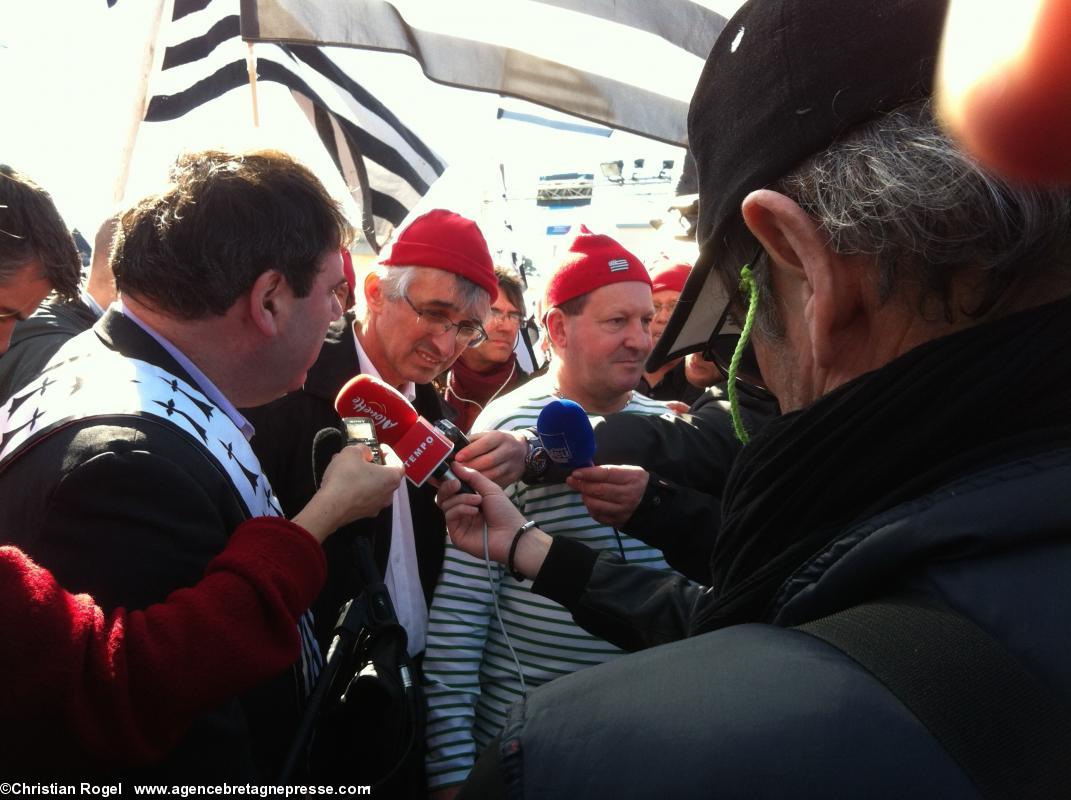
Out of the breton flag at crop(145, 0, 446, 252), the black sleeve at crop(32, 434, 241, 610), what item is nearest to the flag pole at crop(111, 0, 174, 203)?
the breton flag at crop(145, 0, 446, 252)

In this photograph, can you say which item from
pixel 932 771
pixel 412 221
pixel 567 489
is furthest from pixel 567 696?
pixel 412 221

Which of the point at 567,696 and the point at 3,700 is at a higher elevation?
the point at 567,696

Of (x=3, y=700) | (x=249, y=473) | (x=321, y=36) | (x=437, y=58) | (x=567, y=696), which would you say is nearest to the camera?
(x=567, y=696)

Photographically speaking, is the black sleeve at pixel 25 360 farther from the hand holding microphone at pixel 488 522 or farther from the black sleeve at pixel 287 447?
the hand holding microphone at pixel 488 522

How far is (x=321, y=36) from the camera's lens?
3.55m

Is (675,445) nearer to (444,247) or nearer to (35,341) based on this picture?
(444,247)

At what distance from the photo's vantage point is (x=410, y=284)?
3.03 m

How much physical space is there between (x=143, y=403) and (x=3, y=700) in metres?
0.54

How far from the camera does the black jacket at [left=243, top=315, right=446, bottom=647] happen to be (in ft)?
7.64

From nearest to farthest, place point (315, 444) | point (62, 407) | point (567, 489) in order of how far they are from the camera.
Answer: point (62, 407), point (315, 444), point (567, 489)

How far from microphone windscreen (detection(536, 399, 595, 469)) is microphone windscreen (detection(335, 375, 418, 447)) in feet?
1.24

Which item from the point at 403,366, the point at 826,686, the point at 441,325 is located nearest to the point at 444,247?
the point at 441,325

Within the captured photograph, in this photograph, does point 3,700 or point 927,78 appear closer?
point 927,78

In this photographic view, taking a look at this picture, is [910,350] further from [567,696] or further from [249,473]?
[249,473]
